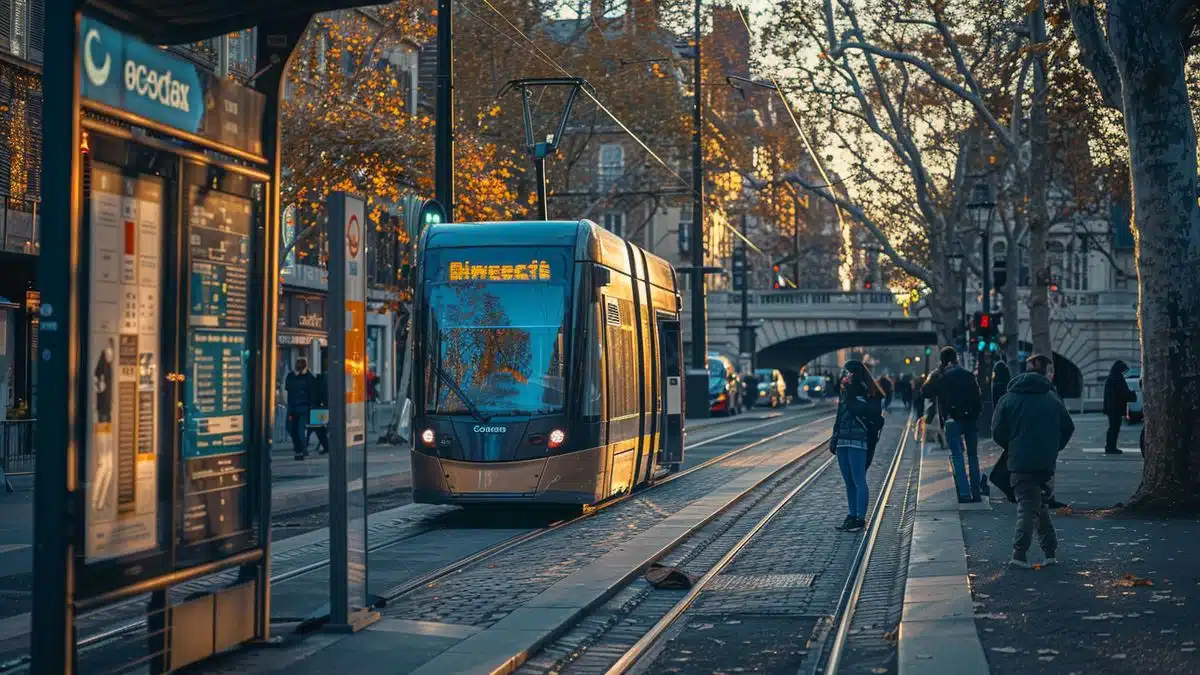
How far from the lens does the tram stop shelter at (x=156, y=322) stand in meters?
6.52

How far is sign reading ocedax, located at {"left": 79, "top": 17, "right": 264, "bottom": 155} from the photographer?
265 inches

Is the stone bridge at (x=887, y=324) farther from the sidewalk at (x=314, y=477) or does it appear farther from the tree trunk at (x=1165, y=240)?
the tree trunk at (x=1165, y=240)

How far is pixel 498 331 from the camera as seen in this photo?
16.5 metres

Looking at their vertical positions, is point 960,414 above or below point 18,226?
below

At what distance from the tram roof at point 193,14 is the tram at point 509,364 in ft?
26.6

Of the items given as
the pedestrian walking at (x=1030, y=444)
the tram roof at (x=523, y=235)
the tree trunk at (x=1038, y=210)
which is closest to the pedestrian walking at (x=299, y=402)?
the tram roof at (x=523, y=235)

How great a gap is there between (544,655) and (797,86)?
2855 centimetres

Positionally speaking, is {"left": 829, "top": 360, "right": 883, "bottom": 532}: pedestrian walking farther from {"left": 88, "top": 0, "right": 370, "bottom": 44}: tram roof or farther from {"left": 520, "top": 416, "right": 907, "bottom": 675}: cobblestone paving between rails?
{"left": 88, "top": 0, "right": 370, "bottom": 44}: tram roof

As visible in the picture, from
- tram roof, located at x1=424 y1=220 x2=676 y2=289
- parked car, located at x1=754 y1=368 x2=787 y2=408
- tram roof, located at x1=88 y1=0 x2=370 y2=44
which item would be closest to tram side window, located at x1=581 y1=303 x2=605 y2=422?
tram roof, located at x1=424 y1=220 x2=676 y2=289

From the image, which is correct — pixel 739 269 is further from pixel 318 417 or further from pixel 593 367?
pixel 593 367

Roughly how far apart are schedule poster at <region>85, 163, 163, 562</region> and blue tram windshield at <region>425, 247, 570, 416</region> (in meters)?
9.02

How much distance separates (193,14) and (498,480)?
30.1ft

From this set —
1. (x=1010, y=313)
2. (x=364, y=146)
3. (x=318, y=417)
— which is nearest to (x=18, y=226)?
(x=364, y=146)

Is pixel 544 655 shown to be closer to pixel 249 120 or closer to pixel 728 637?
pixel 728 637
